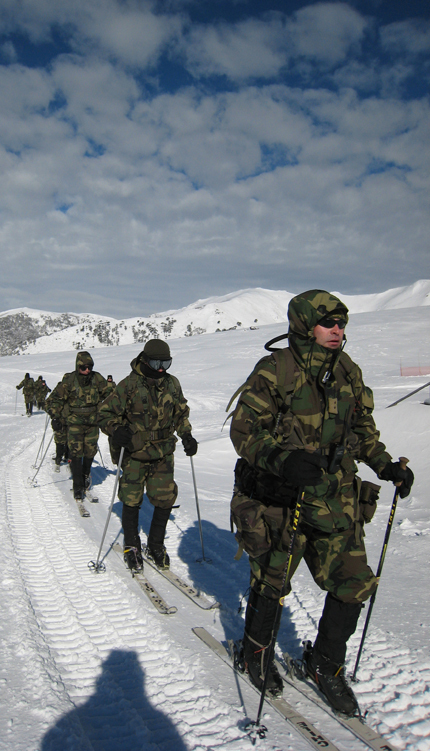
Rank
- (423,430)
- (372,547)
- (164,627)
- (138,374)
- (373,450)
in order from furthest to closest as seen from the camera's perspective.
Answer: (423,430) < (372,547) < (138,374) < (164,627) < (373,450)

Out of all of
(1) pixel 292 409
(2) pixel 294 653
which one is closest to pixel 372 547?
(2) pixel 294 653

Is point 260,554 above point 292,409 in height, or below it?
below

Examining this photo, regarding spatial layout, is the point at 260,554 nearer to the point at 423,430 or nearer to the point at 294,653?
the point at 294,653

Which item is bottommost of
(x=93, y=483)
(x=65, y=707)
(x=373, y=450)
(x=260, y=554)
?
(x=93, y=483)

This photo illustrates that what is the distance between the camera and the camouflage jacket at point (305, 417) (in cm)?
250

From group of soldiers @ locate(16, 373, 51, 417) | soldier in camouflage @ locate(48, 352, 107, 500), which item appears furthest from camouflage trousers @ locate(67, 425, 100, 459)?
group of soldiers @ locate(16, 373, 51, 417)

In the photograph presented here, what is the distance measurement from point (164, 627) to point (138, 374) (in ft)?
7.79

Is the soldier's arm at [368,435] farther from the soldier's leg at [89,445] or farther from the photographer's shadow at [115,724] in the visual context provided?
the soldier's leg at [89,445]

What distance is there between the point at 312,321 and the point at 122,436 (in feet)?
8.60

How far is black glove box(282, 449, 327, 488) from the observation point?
2.23 metres

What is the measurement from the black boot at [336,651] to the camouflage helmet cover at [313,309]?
159 cm

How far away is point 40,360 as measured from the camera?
52.1 metres

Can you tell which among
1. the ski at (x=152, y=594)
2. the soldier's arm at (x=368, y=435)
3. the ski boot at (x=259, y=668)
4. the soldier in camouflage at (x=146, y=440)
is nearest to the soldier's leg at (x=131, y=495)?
the soldier in camouflage at (x=146, y=440)

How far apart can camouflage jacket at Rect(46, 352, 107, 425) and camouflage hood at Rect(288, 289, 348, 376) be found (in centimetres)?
581
